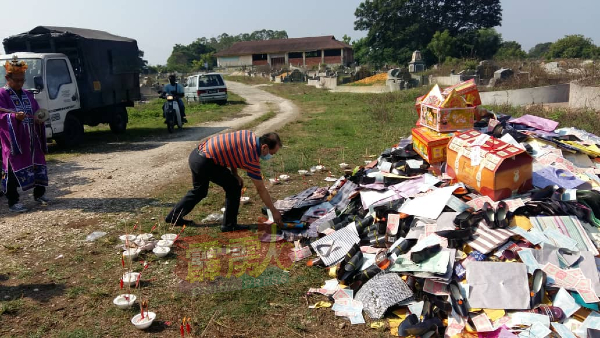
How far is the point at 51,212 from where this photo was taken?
5141 mm

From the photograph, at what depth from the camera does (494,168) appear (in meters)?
3.60

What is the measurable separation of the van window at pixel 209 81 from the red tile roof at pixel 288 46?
1383 inches

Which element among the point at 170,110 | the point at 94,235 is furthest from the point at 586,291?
the point at 170,110

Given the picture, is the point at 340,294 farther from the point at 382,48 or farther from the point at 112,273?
the point at 382,48

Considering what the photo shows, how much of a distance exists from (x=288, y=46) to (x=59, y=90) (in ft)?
157

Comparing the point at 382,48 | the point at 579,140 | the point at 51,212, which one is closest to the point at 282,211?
the point at 51,212

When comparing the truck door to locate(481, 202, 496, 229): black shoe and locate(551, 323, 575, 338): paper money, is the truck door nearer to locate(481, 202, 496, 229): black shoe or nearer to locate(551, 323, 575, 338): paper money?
locate(481, 202, 496, 229): black shoe

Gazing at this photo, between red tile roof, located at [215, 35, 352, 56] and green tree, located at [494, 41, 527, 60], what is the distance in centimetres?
1792

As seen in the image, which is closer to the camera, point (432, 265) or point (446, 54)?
point (432, 265)

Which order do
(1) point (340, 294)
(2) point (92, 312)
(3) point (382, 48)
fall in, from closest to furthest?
(2) point (92, 312)
(1) point (340, 294)
(3) point (382, 48)

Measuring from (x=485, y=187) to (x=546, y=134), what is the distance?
229 centimetres

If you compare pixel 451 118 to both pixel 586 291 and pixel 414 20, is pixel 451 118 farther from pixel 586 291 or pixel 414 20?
pixel 414 20

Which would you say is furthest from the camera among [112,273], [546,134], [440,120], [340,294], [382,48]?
[382,48]

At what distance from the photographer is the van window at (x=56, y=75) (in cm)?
836
